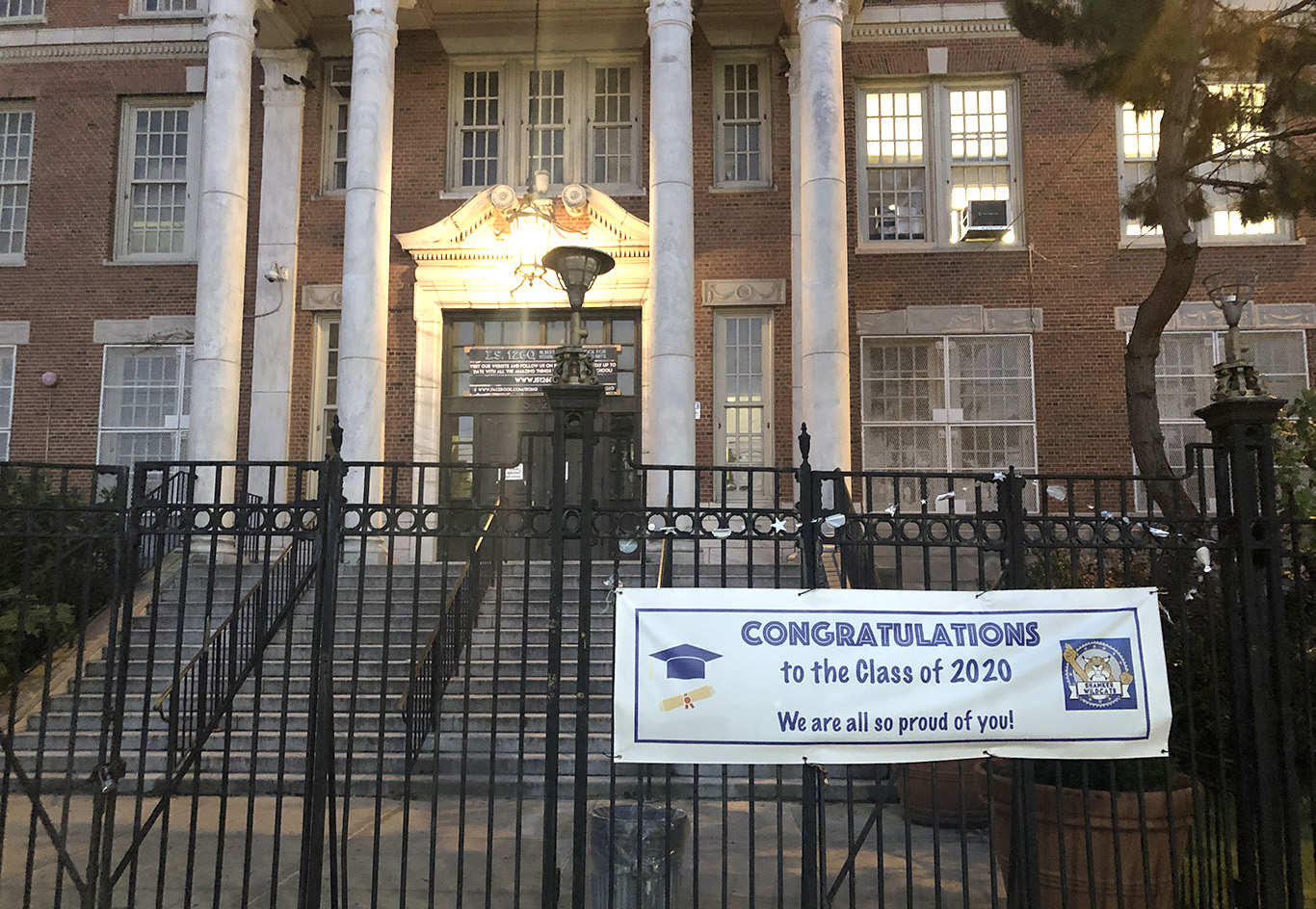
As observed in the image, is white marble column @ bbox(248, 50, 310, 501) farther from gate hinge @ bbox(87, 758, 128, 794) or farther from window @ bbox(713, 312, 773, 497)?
gate hinge @ bbox(87, 758, 128, 794)

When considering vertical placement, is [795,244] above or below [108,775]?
above

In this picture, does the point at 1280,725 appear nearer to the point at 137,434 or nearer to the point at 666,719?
the point at 666,719

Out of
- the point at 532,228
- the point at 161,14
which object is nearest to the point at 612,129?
the point at 532,228

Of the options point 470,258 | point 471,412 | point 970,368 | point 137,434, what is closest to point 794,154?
point 970,368

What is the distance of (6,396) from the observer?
1554 centimetres

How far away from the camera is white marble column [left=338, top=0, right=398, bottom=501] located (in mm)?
12156

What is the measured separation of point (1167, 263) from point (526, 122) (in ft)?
33.5

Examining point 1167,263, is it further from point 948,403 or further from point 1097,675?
point 948,403

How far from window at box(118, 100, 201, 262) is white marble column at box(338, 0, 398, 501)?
15.4 feet

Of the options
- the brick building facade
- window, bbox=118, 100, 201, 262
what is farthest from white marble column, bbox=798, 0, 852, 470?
window, bbox=118, 100, 201, 262

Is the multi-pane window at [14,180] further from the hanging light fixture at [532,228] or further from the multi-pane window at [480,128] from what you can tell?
the hanging light fixture at [532,228]

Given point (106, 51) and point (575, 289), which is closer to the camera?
point (575, 289)

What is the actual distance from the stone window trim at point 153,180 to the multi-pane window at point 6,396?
227cm

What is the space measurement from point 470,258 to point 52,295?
6.92m
